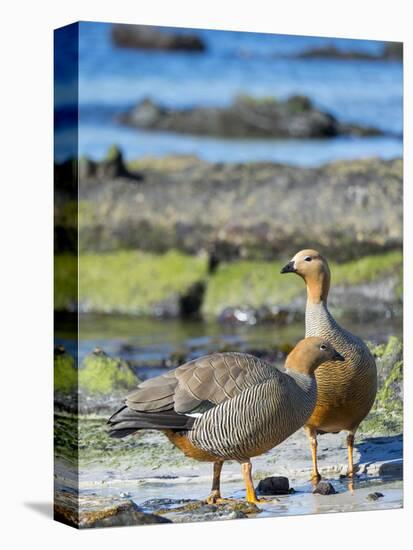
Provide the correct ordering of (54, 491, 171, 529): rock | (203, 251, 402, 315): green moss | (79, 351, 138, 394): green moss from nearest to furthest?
1. (54, 491, 171, 529): rock
2. (79, 351, 138, 394): green moss
3. (203, 251, 402, 315): green moss

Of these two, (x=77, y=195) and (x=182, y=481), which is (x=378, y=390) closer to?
(x=182, y=481)

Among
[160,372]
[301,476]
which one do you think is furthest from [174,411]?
[301,476]

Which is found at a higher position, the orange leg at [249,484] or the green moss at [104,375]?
the green moss at [104,375]

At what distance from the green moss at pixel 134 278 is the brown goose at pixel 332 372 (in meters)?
0.86

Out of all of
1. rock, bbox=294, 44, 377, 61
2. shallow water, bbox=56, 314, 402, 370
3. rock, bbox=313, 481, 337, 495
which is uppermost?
rock, bbox=294, 44, 377, 61

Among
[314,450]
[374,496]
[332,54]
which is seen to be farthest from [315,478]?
[332,54]

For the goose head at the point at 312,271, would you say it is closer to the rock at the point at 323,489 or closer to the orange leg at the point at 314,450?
the orange leg at the point at 314,450

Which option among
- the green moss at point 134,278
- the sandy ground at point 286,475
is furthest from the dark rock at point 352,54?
the sandy ground at point 286,475

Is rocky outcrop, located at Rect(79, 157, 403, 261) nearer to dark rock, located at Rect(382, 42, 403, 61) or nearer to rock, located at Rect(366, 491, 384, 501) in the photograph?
dark rock, located at Rect(382, 42, 403, 61)

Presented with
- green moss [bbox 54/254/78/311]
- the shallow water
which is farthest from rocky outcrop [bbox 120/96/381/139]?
the shallow water

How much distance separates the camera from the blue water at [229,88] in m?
12.5

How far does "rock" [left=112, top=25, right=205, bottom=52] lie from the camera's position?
12.6m

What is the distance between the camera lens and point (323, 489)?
43.3 feet

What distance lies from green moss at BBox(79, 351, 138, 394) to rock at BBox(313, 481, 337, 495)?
178 centimetres
